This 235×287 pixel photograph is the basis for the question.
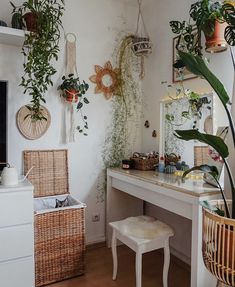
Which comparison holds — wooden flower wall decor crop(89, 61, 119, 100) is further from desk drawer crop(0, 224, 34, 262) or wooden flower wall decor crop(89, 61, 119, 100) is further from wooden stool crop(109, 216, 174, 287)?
desk drawer crop(0, 224, 34, 262)

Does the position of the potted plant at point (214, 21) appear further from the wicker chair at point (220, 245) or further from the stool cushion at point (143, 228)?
the stool cushion at point (143, 228)

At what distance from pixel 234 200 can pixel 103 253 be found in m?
1.69

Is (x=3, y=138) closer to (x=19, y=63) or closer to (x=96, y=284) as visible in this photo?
(x=19, y=63)

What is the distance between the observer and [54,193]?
8.21ft

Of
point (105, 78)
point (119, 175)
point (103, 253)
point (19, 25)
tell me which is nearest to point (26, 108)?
point (19, 25)

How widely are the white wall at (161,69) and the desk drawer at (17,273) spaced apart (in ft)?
4.32

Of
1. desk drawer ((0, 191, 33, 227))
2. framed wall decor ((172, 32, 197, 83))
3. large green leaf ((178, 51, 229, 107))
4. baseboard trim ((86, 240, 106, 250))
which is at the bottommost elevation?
baseboard trim ((86, 240, 106, 250))

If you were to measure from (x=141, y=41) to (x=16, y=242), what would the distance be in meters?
2.09

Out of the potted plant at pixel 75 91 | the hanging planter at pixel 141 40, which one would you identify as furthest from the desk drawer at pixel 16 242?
the hanging planter at pixel 141 40

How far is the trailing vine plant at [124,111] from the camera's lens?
2.80 metres

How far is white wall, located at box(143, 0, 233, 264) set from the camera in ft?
7.68

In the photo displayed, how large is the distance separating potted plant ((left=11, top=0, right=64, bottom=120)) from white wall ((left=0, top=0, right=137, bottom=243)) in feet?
0.43

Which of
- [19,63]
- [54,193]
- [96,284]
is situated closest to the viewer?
[96,284]

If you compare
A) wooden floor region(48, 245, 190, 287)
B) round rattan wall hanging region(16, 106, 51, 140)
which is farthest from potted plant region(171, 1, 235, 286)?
round rattan wall hanging region(16, 106, 51, 140)
